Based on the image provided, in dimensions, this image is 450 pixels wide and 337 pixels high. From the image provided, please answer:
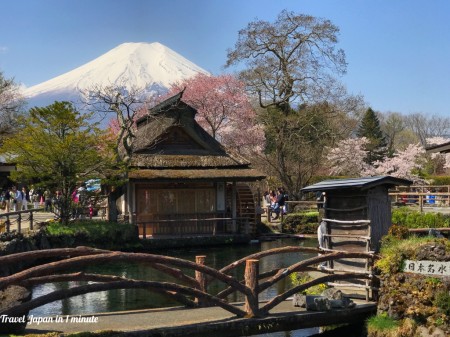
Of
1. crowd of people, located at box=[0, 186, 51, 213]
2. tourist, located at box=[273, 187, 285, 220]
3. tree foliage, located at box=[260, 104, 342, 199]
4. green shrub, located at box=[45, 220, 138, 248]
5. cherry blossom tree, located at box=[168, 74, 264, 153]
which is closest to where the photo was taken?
green shrub, located at box=[45, 220, 138, 248]

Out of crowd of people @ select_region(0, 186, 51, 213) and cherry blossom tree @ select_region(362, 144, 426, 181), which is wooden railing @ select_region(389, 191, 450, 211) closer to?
cherry blossom tree @ select_region(362, 144, 426, 181)

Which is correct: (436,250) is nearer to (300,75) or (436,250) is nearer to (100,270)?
(100,270)

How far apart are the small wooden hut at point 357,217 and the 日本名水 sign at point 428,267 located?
1.32m

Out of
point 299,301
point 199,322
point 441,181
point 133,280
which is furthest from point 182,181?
point 441,181

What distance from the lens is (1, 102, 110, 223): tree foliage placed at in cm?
2369

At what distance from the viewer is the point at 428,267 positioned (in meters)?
10.2

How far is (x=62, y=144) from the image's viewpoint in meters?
23.6

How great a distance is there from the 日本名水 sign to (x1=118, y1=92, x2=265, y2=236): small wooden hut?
54.4 feet

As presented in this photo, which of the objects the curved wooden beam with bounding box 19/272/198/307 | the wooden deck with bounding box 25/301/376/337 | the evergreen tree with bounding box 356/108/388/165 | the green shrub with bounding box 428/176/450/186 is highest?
the evergreen tree with bounding box 356/108/388/165

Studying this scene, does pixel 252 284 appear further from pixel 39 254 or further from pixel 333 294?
pixel 39 254

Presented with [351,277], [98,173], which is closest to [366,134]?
[98,173]

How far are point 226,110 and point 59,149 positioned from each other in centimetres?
1988

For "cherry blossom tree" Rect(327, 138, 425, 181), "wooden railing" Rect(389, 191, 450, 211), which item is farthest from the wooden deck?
"cherry blossom tree" Rect(327, 138, 425, 181)

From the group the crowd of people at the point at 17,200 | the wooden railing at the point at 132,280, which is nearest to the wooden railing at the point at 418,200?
the crowd of people at the point at 17,200
